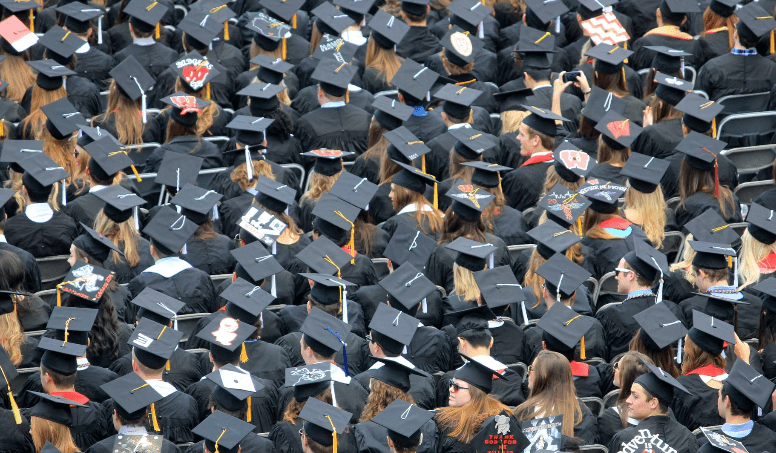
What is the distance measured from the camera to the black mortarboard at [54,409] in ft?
22.3

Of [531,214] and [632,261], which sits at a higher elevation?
[632,261]

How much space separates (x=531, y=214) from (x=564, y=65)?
252 cm

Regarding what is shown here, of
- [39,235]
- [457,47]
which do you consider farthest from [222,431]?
[457,47]

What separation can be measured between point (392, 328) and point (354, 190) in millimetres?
1736

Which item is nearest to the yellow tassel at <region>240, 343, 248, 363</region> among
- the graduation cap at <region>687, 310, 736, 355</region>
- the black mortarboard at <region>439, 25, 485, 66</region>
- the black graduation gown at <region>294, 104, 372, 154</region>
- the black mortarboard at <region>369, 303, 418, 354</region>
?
the black mortarboard at <region>369, 303, 418, 354</region>

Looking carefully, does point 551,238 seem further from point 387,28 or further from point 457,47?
point 387,28

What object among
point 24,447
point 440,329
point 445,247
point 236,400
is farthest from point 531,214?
point 24,447

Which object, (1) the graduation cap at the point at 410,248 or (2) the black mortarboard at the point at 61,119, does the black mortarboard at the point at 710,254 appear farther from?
(2) the black mortarboard at the point at 61,119

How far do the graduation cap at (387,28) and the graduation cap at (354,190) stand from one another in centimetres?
207

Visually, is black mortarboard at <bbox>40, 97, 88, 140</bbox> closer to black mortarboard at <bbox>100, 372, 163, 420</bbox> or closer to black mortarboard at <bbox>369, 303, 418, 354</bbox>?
black mortarboard at <bbox>100, 372, 163, 420</bbox>

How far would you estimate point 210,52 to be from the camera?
10859 mm

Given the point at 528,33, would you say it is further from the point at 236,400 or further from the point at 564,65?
the point at 236,400

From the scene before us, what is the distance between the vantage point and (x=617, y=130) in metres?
9.08

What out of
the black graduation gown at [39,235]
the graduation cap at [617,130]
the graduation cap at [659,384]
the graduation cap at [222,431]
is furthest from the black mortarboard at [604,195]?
the black graduation gown at [39,235]
